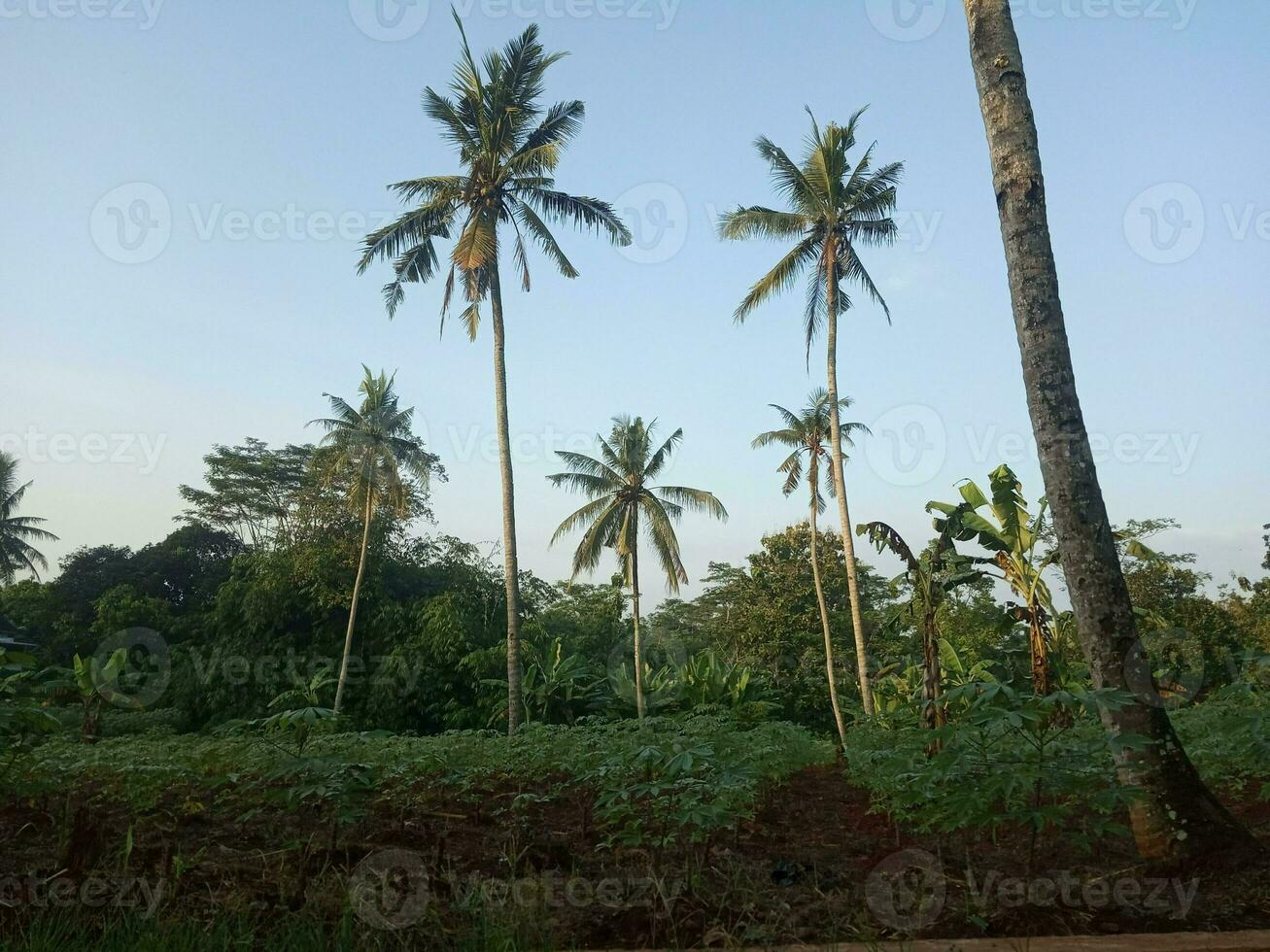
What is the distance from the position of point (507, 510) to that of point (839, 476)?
298 inches

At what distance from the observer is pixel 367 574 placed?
28969 millimetres

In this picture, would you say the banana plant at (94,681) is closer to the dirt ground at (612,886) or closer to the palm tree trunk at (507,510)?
the palm tree trunk at (507,510)

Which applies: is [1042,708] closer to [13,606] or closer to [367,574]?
[367,574]

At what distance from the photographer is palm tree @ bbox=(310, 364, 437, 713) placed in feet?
89.6

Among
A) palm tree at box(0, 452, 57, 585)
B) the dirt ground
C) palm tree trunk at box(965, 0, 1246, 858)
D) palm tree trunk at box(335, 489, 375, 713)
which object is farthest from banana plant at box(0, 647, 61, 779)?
palm tree at box(0, 452, 57, 585)

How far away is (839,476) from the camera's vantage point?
1983 centimetres

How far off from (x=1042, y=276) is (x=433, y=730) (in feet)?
79.3

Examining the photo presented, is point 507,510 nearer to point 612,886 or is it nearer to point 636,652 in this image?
point 636,652

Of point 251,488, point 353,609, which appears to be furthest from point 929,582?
point 251,488

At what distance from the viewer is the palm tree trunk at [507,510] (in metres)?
17.5

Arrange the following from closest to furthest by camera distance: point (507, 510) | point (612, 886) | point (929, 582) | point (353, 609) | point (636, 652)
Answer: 1. point (612, 886)
2. point (929, 582)
3. point (507, 510)
4. point (636, 652)
5. point (353, 609)

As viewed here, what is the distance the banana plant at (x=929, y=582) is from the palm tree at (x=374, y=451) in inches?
697

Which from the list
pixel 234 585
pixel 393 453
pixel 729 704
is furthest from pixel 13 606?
pixel 729 704

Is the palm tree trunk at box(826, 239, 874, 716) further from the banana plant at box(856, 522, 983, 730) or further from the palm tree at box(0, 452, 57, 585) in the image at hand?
the palm tree at box(0, 452, 57, 585)
